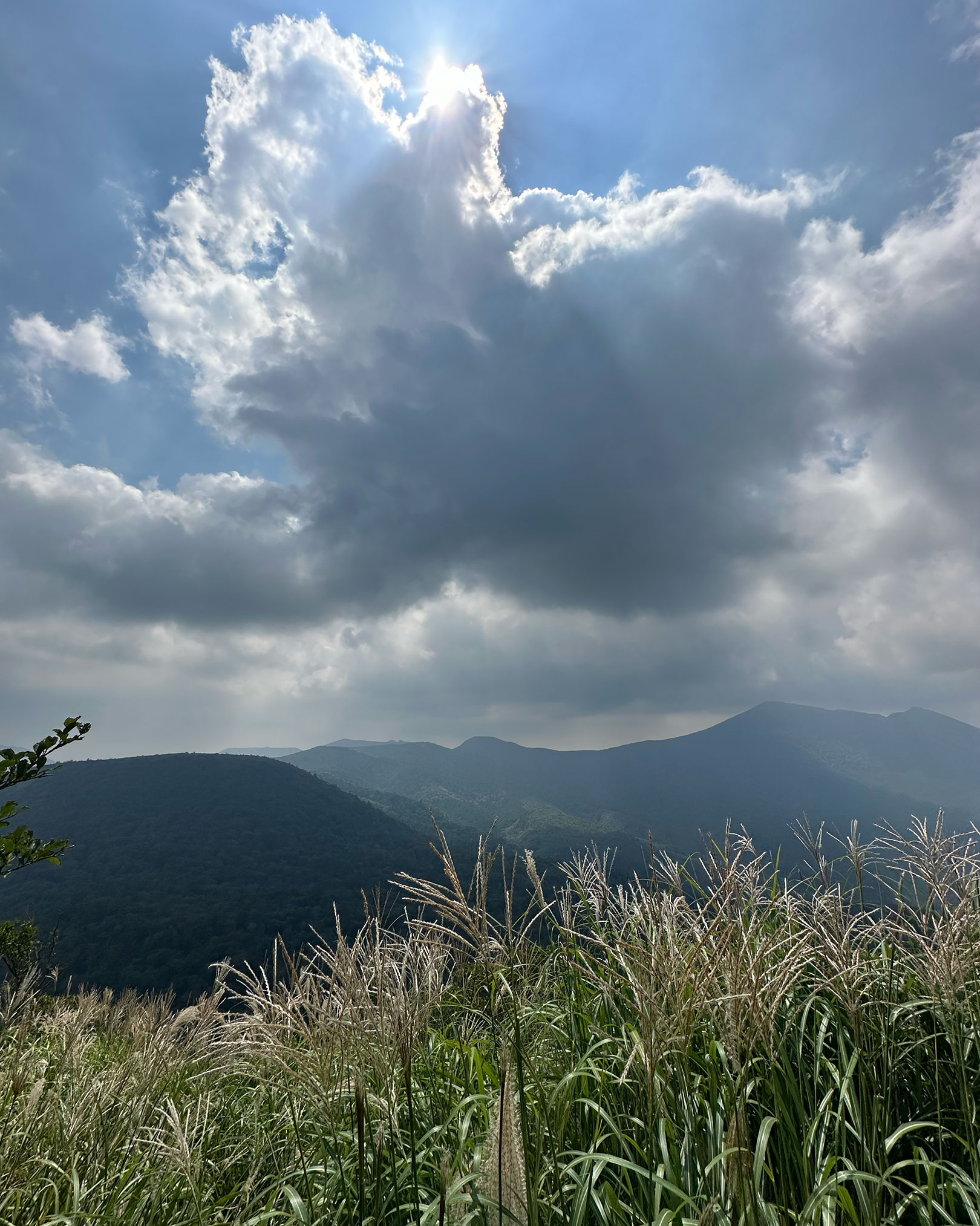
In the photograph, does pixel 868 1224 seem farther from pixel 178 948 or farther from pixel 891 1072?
pixel 178 948

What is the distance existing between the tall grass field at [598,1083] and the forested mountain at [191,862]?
4677 centimetres

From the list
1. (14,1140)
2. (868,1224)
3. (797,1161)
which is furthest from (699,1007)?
(14,1140)

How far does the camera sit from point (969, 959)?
9.70ft

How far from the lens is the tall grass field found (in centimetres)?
239

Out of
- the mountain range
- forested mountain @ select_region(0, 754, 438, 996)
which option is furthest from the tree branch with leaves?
forested mountain @ select_region(0, 754, 438, 996)

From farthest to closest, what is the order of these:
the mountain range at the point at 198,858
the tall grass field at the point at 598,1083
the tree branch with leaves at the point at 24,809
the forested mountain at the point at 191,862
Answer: the forested mountain at the point at 191,862
the mountain range at the point at 198,858
the tree branch with leaves at the point at 24,809
the tall grass field at the point at 598,1083

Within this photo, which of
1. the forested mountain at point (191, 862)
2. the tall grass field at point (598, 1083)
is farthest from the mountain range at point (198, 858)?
the tall grass field at point (598, 1083)

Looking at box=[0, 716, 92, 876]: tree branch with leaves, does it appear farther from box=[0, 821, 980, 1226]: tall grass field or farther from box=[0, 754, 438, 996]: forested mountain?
box=[0, 754, 438, 996]: forested mountain

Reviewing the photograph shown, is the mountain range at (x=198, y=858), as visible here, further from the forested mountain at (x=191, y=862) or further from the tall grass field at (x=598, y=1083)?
the tall grass field at (x=598, y=1083)

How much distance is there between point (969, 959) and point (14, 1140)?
18.8ft

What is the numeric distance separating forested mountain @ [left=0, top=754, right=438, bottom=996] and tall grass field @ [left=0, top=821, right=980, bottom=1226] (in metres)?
46.8

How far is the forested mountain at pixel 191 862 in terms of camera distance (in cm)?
8544

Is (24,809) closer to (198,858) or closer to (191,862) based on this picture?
(191,862)

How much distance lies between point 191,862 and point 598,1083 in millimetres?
154089
